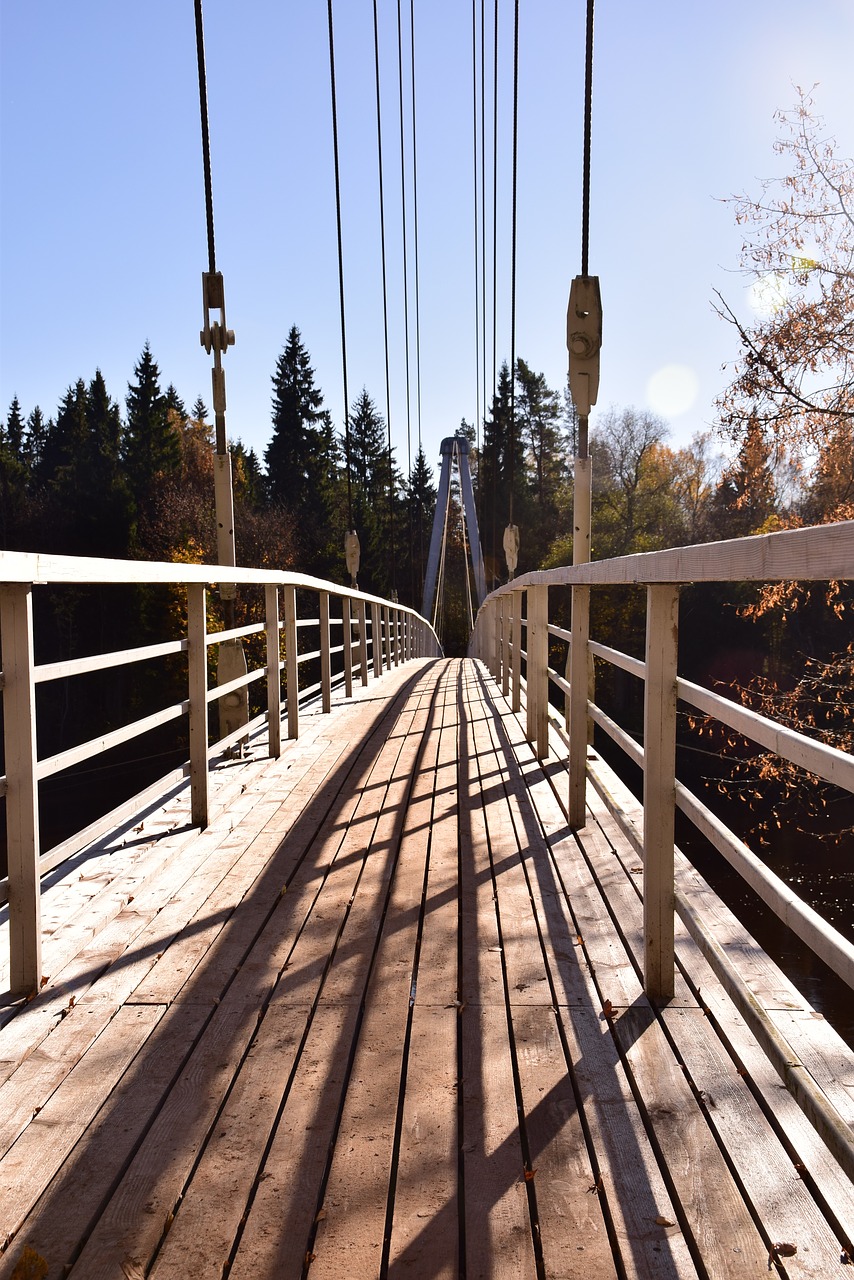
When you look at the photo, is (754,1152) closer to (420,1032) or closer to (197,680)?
(420,1032)

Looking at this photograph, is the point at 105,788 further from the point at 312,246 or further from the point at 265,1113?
the point at 265,1113

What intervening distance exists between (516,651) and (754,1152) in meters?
4.49

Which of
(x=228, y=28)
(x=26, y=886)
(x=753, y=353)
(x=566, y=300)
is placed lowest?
(x=26, y=886)

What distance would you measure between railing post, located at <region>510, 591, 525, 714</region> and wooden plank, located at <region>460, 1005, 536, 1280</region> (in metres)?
3.98

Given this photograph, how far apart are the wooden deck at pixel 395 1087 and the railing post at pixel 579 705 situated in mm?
334

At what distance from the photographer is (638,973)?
6.16 feet

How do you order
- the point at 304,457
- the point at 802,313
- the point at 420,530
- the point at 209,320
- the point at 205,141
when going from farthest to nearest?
1. the point at 420,530
2. the point at 304,457
3. the point at 802,313
4. the point at 205,141
5. the point at 209,320

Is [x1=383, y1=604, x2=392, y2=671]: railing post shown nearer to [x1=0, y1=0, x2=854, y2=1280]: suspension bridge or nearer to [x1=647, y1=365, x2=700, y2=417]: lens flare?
[x1=0, y1=0, x2=854, y2=1280]: suspension bridge

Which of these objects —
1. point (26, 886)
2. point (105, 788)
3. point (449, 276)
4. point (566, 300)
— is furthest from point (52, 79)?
point (105, 788)

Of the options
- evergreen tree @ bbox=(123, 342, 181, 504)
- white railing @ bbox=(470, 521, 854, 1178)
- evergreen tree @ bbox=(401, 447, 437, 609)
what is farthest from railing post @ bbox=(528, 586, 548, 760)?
evergreen tree @ bbox=(401, 447, 437, 609)

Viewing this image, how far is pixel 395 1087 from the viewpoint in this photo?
4.76ft

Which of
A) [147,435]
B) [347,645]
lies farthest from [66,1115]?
[147,435]

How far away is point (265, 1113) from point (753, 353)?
7.36 m

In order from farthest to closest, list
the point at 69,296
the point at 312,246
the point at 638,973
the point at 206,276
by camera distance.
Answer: the point at 69,296
the point at 312,246
the point at 206,276
the point at 638,973
